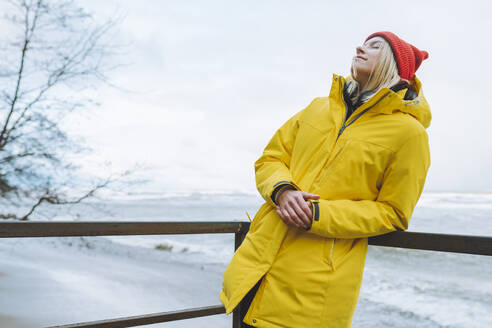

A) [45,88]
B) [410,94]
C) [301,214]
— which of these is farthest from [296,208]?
[45,88]

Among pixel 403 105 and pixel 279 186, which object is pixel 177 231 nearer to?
pixel 279 186

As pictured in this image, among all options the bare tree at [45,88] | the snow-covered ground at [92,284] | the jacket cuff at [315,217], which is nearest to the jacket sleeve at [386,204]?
the jacket cuff at [315,217]

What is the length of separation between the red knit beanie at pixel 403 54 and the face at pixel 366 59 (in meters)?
0.03

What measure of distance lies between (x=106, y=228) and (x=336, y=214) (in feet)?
3.32

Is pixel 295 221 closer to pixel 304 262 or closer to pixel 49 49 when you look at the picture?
pixel 304 262

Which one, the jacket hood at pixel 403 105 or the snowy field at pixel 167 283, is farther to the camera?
the snowy field at pixel 167 283

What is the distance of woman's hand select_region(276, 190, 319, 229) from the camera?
43.5 inches

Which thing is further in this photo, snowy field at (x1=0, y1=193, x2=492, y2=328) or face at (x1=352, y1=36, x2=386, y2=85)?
snowy field at (x1=0, y1=193, x2=492, y2=328)

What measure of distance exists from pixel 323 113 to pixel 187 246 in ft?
43.1

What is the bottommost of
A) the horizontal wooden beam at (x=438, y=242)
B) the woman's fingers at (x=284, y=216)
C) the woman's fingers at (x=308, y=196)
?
the horizontal wooden beam at (x=438, y=242)

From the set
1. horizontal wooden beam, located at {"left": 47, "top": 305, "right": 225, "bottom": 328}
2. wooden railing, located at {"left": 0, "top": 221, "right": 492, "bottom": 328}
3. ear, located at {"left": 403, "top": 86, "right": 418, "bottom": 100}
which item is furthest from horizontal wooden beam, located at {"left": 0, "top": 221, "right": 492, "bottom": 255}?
ear, located at {"left": 403, "top": 86, "right": 418, "bottom": 100}

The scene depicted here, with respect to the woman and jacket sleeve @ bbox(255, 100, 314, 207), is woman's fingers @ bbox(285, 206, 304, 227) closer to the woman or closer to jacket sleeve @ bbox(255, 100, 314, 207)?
the woman

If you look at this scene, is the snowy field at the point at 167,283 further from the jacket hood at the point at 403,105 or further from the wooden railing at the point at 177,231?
the jacket hood at the point at 403,105

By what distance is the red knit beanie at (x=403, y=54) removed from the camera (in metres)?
1.25
